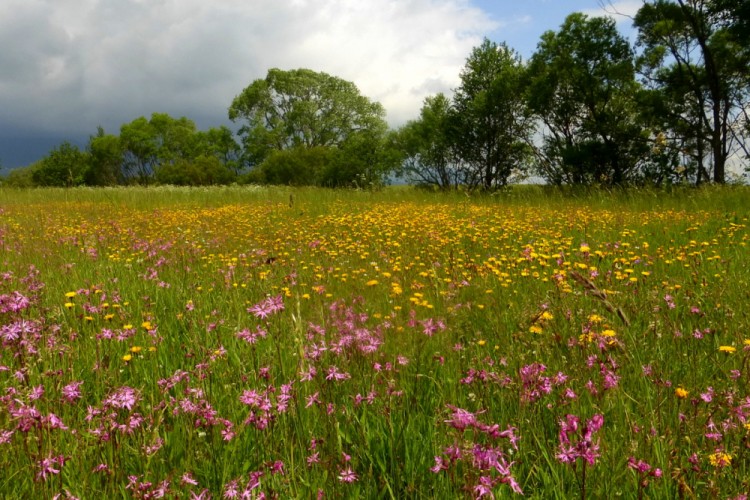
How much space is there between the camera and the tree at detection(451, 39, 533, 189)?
2156cm

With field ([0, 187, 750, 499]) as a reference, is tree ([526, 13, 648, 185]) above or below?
above

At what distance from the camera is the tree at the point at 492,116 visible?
21.6 m

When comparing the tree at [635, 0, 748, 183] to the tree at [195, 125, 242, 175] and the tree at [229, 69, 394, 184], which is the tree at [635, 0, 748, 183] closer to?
the tree at [229, 69, 394, 184]

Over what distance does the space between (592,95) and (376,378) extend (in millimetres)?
20015

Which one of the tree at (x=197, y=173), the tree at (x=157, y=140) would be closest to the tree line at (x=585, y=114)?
the tree at (x=197, y=173)

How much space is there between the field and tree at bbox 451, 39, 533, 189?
17.9 m

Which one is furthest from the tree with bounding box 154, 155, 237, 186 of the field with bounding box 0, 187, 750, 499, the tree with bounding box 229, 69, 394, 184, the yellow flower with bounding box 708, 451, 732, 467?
the yellow flower with bounding box 708, 451, 732, 467

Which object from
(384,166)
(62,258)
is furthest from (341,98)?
(62,258)

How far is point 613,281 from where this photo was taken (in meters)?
3.65

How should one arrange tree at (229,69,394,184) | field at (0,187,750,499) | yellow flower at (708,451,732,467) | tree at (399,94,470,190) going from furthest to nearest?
tree at (229,69,394,184), tree at (399,94,470,190), field at (0,187,750,499), yellow flower at (708,451,732,467)

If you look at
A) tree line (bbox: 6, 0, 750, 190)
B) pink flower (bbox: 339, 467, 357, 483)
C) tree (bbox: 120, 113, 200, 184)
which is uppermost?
tree (bbox: 120, 113, 200, 184)

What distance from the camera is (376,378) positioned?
1946 mm

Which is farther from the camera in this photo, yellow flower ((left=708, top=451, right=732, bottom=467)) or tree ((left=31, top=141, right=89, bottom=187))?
tree ((left=31, top=141, right=89, bottom=187))

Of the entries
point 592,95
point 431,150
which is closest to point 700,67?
point 592,95
